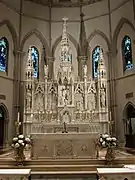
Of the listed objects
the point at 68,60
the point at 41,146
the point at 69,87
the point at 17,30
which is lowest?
the point at 41,146

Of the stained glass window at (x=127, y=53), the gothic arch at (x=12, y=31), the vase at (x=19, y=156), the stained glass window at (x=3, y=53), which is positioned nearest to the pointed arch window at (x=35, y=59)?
the gothic arch at (x=12, y=31)

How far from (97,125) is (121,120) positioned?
3.03 m

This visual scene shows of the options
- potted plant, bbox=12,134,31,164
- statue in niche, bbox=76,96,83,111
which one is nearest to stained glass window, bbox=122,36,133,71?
statue in niche, bbox=76,96,83,111

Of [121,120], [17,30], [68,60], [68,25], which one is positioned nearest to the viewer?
[68,60]

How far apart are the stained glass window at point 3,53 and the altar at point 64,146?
891cm

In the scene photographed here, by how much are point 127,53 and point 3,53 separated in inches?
351

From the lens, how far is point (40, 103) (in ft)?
50.0

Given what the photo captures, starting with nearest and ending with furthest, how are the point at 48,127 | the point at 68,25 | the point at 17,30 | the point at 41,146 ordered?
the point at 41,146 → the point at 48,127 → the point at 17,30 → the point at 68,25

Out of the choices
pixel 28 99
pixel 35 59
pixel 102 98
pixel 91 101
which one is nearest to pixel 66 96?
pixel 91 101

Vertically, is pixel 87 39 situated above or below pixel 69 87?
Answer: above

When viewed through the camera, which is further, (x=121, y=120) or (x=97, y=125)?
(x=121, y=120)

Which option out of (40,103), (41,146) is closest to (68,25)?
(40,103)

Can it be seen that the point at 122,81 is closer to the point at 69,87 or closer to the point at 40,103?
the point at 69,87

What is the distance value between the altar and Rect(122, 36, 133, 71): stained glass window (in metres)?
9.16
